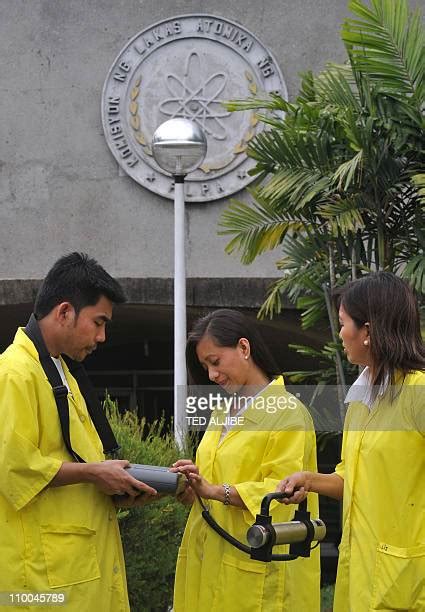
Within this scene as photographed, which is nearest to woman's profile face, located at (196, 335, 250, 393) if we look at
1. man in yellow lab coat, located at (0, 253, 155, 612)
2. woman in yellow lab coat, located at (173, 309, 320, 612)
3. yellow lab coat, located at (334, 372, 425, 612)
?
woman in yellow lab coat, located at (173, 309, 320, 612)

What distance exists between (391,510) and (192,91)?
8.47 meters

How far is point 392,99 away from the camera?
873 centimetres

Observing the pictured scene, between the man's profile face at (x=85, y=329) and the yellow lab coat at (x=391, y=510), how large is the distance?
1.05 meters

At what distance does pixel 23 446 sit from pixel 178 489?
0.66 meters

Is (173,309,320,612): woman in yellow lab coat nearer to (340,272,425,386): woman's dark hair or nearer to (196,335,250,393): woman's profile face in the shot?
(196,335,250,393): woman's profile face

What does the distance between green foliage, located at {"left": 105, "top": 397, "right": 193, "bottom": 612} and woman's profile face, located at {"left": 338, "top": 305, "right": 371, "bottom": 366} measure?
3123mm

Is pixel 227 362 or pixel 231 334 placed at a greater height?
pixel 231 334

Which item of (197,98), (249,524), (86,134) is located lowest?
(249,524)

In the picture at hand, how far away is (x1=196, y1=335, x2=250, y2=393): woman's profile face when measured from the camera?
4934mm

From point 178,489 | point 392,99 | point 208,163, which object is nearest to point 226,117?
point 208,163

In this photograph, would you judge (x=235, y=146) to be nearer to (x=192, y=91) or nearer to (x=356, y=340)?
(x=192, y=91)

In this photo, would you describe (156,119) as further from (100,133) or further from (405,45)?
(405,45)

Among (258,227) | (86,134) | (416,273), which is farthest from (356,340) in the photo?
(86,134)

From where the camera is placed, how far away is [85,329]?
441 centimetres
